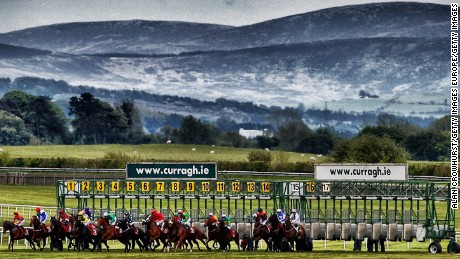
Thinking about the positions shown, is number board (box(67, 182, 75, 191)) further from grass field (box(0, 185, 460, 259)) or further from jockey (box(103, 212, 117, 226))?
jockey (box(103, 212, 117, 226))

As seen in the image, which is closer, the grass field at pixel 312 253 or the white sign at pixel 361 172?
the grass field at pixel 312 253

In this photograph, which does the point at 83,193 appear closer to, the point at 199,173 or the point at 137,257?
the point at 199,173

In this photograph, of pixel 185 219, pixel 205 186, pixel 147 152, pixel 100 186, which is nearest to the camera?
pixel 185 219

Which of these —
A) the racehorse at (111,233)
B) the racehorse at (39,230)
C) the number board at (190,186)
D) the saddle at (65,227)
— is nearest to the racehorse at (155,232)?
the racehorse at (111,233)

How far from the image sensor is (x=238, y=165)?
104 m

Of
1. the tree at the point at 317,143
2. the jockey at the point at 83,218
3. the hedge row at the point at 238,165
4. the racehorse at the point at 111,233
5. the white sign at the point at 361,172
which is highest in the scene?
the white sign at the point at 361,172

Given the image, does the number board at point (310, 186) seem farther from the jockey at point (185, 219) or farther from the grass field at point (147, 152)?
the grass field at point (147, 152)

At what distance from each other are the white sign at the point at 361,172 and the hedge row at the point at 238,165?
48.0 metres

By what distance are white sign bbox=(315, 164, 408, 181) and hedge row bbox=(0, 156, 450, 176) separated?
4802 cm

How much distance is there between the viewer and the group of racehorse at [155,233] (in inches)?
1750

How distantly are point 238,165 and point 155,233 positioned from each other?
58969 millimetres

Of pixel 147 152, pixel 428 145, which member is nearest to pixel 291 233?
pixel 147 152

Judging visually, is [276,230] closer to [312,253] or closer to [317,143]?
[312,253]

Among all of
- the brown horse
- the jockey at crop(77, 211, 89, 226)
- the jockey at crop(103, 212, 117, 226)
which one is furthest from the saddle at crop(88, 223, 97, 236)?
the brown horse
